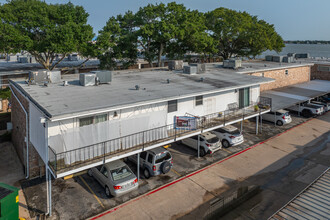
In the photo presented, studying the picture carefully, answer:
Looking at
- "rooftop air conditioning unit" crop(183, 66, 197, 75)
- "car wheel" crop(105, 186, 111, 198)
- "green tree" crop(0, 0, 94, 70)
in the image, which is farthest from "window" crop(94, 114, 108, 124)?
"green tree" crop(0, 0, 94, 70)

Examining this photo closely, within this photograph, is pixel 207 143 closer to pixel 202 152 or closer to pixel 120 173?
pixel 202 152

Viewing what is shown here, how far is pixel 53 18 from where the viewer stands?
3391cm

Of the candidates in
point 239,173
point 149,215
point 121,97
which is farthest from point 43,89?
point 239,173

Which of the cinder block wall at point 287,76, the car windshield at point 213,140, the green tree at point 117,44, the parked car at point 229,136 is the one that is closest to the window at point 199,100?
the car windshield at point 213,140

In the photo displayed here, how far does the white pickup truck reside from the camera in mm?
31516

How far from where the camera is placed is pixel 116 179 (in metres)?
14.9

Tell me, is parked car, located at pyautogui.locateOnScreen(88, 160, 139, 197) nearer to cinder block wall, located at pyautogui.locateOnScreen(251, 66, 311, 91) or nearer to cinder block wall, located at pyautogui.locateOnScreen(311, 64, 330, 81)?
cinder block wall, located at pyautogui.locateOnScreen(251, 66, 311, 91)

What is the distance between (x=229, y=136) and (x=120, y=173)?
1101cm

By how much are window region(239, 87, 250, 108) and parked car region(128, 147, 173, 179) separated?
10.1m

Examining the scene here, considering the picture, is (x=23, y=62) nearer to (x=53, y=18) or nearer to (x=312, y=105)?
(x=53, y=18)

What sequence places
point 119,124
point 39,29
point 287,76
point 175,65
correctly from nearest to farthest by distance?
point 119,124 → point 175,65 → point 39,29 → point 287,76

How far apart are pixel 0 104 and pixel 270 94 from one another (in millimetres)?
33927

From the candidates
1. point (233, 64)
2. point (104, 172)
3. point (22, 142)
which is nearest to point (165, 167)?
point (104, 172)

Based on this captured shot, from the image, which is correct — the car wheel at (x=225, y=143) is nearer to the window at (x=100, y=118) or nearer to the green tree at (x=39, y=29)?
the window at (x=100, y=118)
